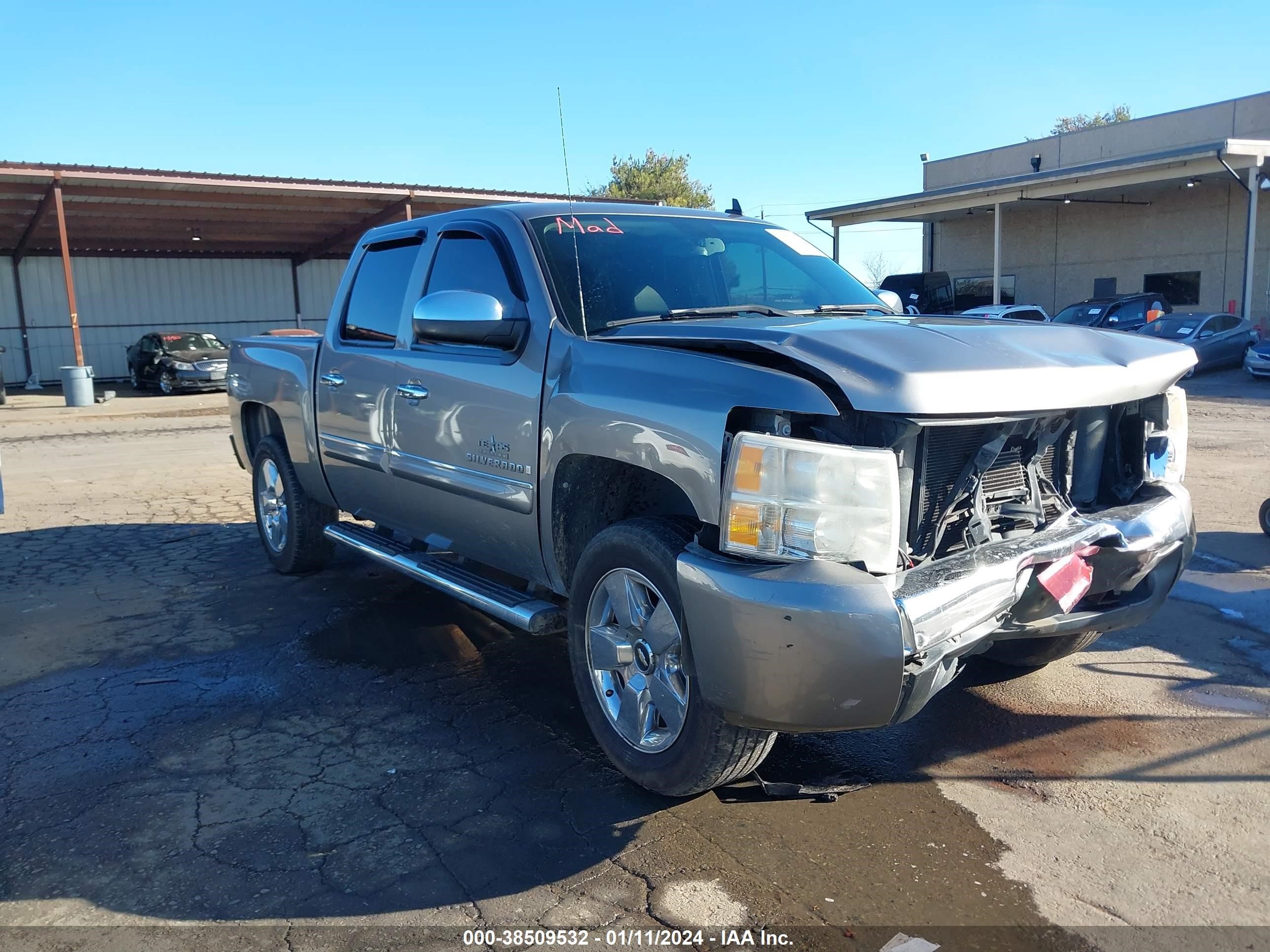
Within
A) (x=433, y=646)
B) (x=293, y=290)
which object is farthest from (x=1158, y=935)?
(x=293, y=290)

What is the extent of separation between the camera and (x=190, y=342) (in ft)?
84.0

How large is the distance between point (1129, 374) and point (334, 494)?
4.03 meters

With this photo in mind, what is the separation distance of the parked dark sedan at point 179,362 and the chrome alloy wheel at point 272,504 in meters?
19.1

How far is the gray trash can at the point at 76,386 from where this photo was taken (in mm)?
21422

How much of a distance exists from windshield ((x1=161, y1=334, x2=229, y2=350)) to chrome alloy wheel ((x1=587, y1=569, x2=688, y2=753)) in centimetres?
2465

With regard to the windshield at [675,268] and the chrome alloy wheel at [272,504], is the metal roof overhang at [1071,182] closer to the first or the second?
the windshield at [675,268]

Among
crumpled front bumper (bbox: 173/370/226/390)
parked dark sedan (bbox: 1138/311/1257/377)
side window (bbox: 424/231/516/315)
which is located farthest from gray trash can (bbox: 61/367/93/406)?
parked dark sedan (bbox: 1138/311/1257/377)

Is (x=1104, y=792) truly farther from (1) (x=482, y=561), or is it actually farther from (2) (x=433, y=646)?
(2) (x=433, y=646)

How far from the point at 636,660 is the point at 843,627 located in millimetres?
887

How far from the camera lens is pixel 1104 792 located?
339cm

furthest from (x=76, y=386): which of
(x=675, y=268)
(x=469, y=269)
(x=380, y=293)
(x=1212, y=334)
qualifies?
(x=1212, y=334)

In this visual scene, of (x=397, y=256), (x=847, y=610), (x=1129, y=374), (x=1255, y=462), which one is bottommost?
(x=1255, y=462)

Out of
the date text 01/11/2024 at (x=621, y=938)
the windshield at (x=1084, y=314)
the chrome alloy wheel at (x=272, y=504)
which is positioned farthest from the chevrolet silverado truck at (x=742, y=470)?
the windshield at (x=1084, y=314)

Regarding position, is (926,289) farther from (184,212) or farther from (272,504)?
(272,504)
